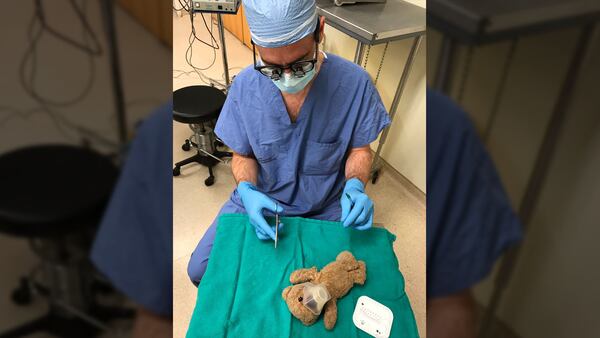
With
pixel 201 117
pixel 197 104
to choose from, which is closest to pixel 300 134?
pixel 201 117

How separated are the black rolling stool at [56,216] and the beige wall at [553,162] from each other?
0.15 metres

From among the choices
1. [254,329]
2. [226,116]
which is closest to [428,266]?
[254,329]

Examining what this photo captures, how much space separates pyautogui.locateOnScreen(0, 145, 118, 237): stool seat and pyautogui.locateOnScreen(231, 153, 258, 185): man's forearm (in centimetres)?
131

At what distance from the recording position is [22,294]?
0.17 m

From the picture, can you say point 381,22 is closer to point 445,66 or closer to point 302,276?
point 302,276

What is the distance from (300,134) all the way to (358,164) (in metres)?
0.28

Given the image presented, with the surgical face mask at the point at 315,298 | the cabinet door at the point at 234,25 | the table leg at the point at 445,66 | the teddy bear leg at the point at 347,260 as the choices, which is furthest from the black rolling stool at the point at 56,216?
the cabinet door at the point at 234,25

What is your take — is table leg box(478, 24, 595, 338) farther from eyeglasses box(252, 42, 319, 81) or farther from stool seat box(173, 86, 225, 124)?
stool seat box(173, 86, 225, 124)

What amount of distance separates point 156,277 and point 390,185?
2429 mm

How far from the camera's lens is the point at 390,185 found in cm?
252

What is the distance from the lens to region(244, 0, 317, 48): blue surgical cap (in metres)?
1.10

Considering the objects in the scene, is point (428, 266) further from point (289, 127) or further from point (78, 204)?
point (289, 127)

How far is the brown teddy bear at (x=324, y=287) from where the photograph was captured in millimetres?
1004

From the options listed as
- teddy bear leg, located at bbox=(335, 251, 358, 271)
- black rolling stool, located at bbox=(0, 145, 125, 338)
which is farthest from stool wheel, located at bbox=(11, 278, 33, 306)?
teddy bear leg, located at bbox=(335, 251, 358, 271)
